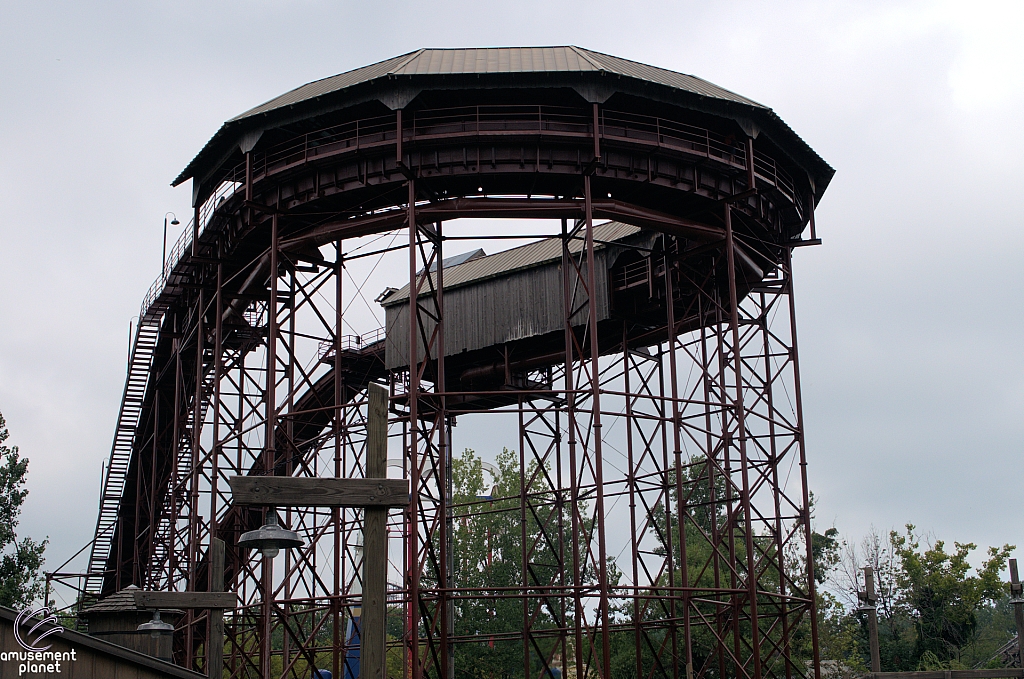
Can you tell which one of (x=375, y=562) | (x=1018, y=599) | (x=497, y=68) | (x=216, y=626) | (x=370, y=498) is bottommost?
(x=216, y=626)

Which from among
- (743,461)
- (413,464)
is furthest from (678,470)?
(413,464)

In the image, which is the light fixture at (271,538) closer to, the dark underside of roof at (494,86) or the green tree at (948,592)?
the dark underside of roof at (494,86)

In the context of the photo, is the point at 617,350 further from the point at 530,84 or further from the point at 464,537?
the point at 464,537

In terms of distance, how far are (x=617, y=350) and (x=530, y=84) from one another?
10.8 m

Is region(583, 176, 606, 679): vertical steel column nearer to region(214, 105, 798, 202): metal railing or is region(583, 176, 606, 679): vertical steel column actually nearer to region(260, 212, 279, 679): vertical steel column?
region(214, 105, 798, 202): metal railing

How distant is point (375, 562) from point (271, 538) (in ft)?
4.78

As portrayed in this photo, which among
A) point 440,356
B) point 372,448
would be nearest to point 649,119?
point 440,356

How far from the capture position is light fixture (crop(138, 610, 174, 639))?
1368cm

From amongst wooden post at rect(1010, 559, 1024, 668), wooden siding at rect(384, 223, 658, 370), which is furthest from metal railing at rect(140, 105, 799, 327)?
wooden post at rect(1010, 559, 1024, 668)

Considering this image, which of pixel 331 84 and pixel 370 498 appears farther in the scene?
pixel 331 84

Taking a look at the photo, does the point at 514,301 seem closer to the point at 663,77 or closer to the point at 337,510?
the point at 663,77

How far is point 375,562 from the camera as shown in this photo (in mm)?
8164

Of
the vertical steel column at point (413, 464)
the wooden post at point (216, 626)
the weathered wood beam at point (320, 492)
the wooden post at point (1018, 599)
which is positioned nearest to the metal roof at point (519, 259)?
the vertical steel column at point (413, 464)

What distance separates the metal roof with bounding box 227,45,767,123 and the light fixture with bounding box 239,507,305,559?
47.2ft
